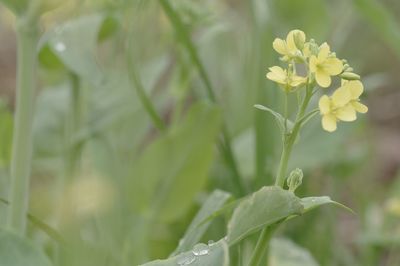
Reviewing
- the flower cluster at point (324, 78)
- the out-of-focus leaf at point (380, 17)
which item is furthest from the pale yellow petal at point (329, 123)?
the out-of-focus leaf at point (380, 17)

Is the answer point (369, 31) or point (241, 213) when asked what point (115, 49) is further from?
point (369, 31)

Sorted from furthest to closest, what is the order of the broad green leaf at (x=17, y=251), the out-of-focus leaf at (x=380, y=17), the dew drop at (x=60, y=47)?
1. the out-of-focus leaf at (x=380, y=17)
2. the dew drop at (x=60, y=47)
3. the broad green leaf at (x=17, y=251)

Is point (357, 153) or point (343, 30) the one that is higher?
point (343, 30)

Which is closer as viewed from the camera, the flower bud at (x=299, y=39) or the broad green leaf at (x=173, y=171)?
the flower bud at (x=299, y=39)

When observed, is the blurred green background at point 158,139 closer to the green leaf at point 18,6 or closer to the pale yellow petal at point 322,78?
the green leaf at point 18,6

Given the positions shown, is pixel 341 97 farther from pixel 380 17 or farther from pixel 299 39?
pixel 380 17

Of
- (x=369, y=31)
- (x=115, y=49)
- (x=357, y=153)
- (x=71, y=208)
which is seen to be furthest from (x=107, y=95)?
(x=369, y=31)

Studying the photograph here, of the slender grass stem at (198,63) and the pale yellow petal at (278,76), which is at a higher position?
the pale yellow petal at (278,76)
